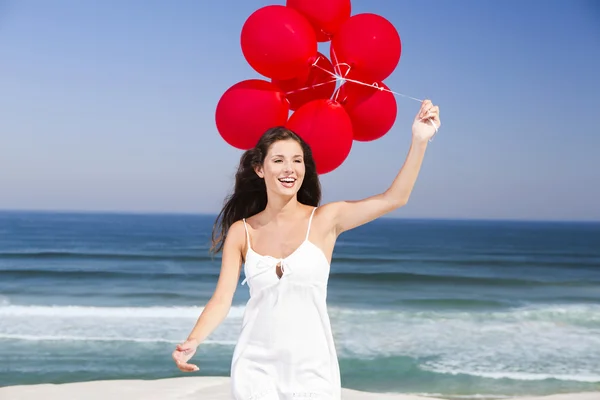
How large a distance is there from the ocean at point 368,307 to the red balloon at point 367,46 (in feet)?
7.21

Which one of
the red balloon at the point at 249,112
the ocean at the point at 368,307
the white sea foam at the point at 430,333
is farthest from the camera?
the white sea foam at the point at 430,333

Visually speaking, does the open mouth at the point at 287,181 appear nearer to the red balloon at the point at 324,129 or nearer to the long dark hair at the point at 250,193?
the long dark hair at the point at 250,193

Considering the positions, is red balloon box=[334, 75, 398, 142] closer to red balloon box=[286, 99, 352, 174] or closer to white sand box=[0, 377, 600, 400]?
red balloon box=[286, 99, 352, 174]

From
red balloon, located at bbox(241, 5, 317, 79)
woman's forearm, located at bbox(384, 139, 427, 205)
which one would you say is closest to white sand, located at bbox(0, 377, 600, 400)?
red balloon, located at bbox(241, 5, 317, 79)

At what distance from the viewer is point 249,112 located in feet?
11.6

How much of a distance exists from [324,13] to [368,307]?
10.1m

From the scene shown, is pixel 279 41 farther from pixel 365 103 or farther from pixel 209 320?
pixel 209 320

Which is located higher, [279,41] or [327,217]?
[279,41]

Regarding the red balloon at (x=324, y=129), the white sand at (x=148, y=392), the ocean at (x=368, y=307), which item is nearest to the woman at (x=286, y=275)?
the red balloon at (x=324, y=129)

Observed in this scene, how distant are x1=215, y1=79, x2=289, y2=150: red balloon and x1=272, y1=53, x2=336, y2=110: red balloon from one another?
14 centimetres

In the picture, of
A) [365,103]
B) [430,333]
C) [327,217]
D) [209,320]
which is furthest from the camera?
[430,333]

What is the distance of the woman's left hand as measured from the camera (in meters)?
2.58

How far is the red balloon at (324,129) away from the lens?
11.2 ft

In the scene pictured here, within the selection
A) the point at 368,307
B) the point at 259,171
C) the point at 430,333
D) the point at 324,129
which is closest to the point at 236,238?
the point at 259,171
